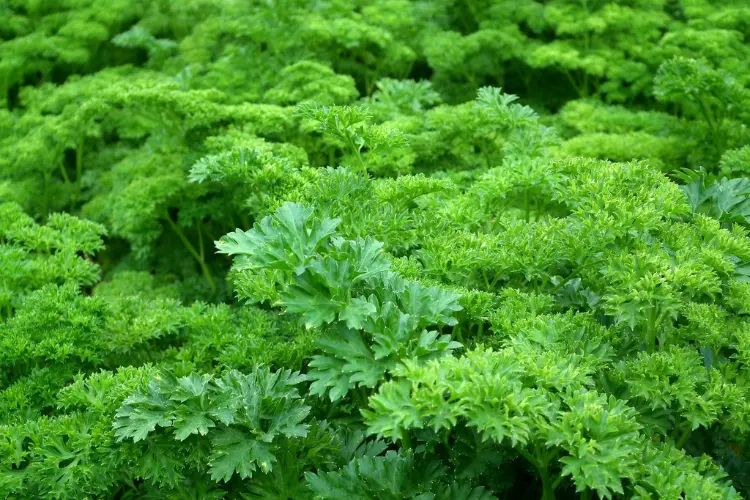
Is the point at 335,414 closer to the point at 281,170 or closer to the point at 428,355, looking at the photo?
the point at 428,355

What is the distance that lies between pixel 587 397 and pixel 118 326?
1798 mm

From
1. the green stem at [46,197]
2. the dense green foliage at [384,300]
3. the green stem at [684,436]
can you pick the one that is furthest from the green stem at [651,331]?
the green stem at [46,197]

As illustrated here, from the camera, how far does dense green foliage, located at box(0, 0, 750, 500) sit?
182 centimetres

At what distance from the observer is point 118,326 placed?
2.74m

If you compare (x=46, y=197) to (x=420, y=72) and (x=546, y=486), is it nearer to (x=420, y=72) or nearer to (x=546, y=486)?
(x=420, y=72)

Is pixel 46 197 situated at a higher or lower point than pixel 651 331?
lower

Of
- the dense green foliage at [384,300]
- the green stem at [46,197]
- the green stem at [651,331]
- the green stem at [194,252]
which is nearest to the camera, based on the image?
the dense green foliage at [384,300]

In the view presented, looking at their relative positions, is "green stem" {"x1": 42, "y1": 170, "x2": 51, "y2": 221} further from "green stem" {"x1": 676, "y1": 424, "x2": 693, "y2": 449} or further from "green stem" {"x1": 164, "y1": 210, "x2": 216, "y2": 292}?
"green stem" {"x1": 676, "y1": 424, "x2": 693, "y2": 449}

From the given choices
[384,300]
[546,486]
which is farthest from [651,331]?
[384,300]

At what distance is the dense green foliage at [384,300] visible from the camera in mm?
1822

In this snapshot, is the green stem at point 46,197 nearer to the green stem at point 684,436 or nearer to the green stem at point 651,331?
the green stem at point 651,331

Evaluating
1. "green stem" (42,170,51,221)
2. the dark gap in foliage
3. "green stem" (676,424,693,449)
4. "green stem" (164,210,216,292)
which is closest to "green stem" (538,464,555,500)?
"green stem" (676,424,693,449)

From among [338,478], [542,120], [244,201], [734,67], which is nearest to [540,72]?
[542,120]

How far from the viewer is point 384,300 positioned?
1936 millimetres
